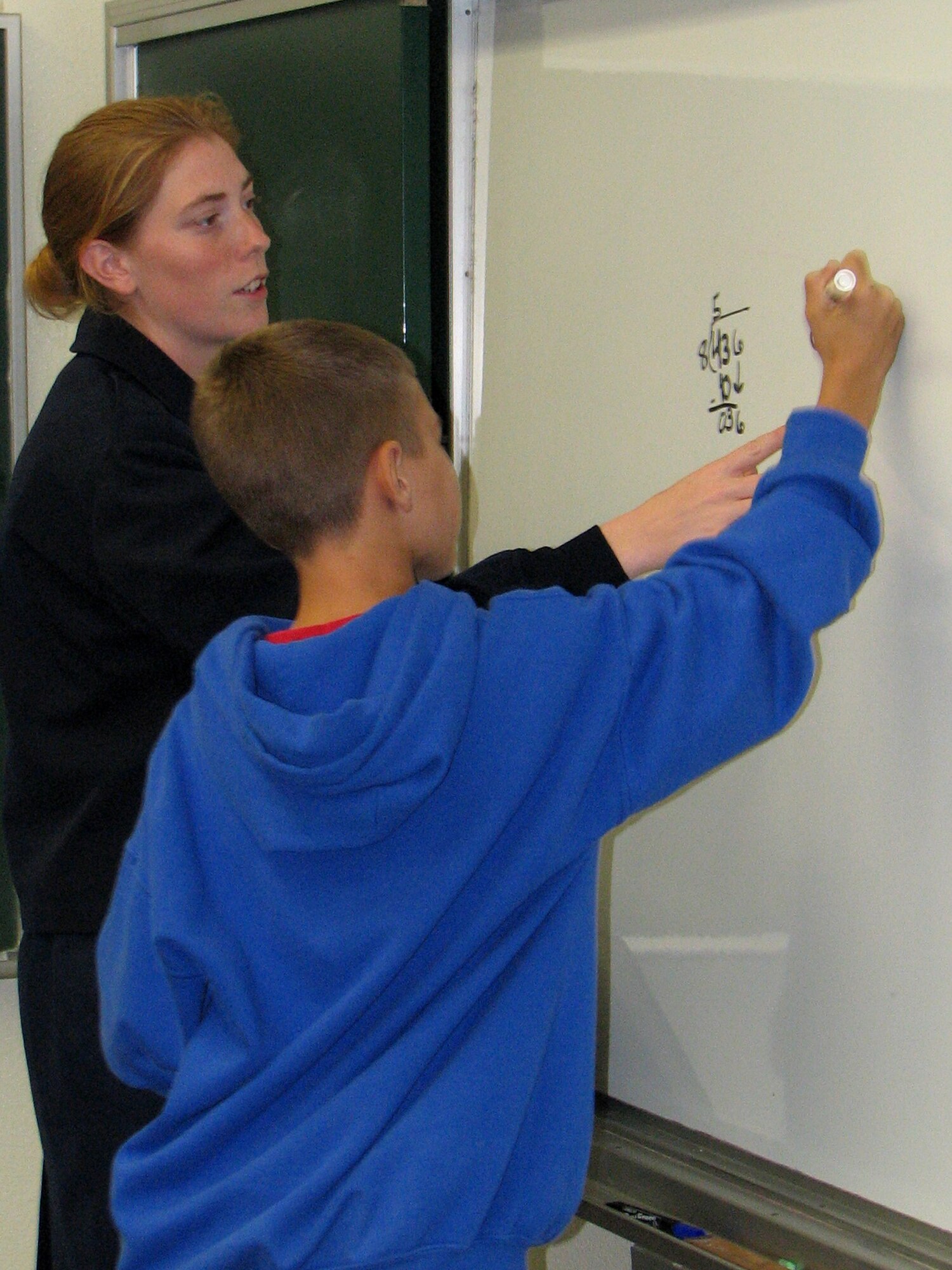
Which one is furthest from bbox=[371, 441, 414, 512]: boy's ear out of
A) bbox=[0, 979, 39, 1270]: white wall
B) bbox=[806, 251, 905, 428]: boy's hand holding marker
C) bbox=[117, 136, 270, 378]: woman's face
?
bbox=[0, 979, 39, 1270]: white wall

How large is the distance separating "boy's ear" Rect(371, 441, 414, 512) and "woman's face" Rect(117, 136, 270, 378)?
1.41ft

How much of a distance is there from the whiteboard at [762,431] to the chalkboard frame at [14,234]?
3.15 feet

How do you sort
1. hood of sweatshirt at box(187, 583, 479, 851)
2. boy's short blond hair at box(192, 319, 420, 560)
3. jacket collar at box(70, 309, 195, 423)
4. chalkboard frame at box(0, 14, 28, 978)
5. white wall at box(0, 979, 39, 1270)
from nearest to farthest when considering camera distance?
hood of sweatshirt at box(187, 583, 479, 851) → boy's short blond hair at box(192, 319, 420, 560) → jacket collar at box(70, 309, 195, 423) → chalkboard frame at box(0, 14, 28, 978) → white wall at box(0, 979, 39, 1270)

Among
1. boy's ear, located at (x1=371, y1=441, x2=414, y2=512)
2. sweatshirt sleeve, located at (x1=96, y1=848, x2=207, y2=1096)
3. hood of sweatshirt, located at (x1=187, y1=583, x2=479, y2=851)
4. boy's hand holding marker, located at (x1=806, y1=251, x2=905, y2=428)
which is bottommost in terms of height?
sweatshirt sleeve, located at (x1=96, y1=848, x2=207, y2=1096)

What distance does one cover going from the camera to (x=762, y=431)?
1.14m

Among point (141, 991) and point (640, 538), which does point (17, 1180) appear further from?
point (640, 538)

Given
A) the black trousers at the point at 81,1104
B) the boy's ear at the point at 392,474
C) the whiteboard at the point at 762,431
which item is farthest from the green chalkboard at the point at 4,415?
the boy's ear at the point at 392,474

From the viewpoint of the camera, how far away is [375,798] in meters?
0.85

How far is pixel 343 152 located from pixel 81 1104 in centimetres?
108

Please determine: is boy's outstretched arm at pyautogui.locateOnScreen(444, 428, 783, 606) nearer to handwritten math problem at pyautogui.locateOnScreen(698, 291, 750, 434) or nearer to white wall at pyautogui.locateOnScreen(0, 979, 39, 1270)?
handwritten math problem at pyautogui.locateOnScreen(698, 291, 750, 434)

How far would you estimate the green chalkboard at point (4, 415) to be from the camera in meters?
2.09

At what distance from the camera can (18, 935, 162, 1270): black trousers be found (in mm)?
1272

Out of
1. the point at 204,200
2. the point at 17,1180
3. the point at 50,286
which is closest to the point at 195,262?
the point at 204,200

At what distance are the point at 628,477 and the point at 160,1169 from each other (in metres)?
0.72
